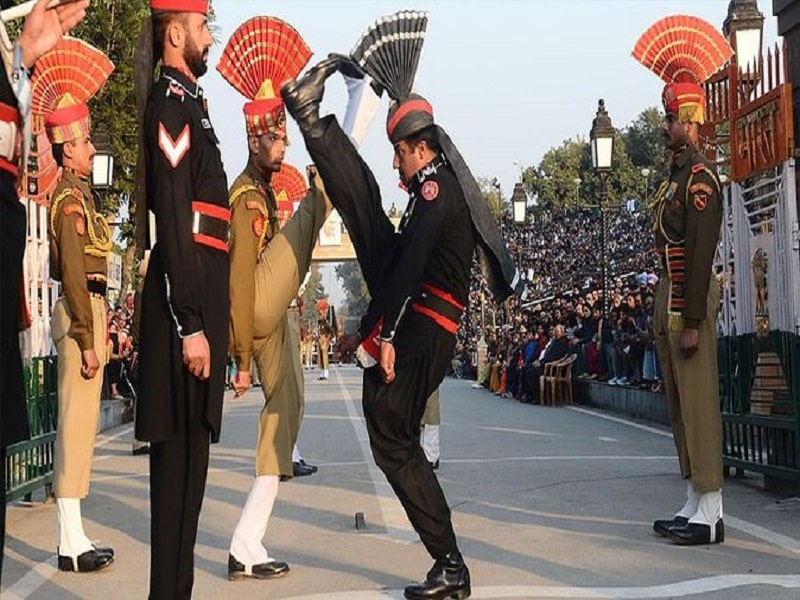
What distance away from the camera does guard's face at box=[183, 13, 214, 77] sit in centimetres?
482

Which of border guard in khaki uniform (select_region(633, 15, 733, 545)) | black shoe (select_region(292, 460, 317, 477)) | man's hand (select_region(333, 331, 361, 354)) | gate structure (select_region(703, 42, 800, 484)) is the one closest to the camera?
man's hand (select_region(333, 331, 361, 354))

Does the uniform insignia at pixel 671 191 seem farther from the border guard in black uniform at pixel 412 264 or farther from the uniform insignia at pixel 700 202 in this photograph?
the border guard in black uniform at pixel 412 264

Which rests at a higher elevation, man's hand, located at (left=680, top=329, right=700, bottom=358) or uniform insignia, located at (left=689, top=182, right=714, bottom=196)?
uniform insignia, located at (left=689, top=182, right=714, bottom=196)

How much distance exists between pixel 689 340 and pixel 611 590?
1793mm

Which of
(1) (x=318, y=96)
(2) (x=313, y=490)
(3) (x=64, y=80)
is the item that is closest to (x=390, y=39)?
(1) (x=318, y=96)

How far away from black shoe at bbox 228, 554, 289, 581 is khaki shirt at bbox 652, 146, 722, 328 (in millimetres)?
2483

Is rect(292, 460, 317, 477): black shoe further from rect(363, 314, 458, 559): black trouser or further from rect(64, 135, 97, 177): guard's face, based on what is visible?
rect(363, 314, 458, 559): black trouser

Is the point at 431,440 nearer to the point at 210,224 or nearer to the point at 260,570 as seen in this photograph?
the point at 260,570

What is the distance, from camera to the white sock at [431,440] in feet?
34.4

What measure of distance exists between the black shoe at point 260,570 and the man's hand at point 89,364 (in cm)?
Answer: 123

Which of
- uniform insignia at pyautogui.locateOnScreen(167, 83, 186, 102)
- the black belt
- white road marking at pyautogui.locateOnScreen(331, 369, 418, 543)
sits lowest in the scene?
white road marking at pyautogui.locateOnScreen(331, 369, 418, 543)

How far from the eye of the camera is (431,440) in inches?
415

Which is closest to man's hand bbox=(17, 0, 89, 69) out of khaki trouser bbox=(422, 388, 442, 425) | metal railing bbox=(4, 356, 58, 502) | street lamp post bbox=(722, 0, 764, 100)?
metal railing bbox=(4, 356, 58, 502)

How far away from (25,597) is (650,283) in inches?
630
